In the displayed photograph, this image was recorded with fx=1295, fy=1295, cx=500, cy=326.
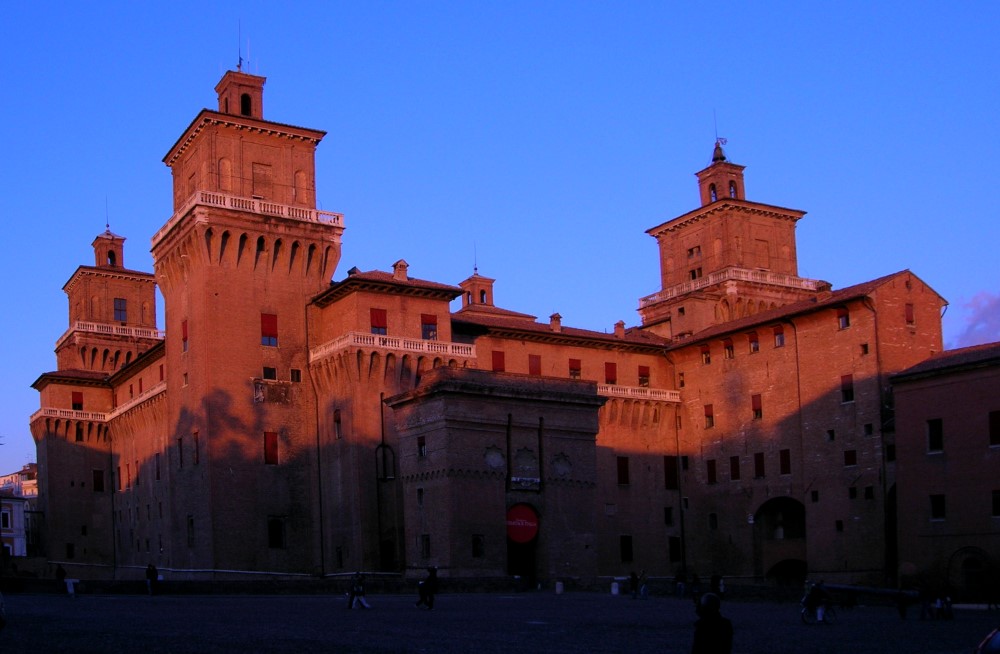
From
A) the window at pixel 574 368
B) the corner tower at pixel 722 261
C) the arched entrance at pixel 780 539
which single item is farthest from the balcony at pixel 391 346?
the corner tower at pixel 722 261

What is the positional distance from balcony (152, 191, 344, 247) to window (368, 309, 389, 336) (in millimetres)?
6254

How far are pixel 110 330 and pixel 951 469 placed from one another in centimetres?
5854

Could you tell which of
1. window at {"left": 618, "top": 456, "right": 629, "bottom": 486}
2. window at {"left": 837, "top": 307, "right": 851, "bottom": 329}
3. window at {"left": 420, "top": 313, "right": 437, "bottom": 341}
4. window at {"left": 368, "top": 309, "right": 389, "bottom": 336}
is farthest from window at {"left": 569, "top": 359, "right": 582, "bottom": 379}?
window at {"left": 837, "top": 307, "right": 851, "bottom": 329}

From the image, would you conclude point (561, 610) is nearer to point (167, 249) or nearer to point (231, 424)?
point (231, 424)

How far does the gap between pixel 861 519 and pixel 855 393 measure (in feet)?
20.0

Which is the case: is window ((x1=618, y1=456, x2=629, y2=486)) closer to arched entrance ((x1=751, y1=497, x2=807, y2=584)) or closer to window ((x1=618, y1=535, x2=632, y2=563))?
window ((x1=618, y1=535, x2=632, y2=563))

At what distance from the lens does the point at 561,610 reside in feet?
126

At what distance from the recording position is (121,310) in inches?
3615

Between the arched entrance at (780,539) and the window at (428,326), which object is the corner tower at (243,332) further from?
the arched entrance at (780,539)

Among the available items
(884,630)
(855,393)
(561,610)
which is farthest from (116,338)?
(884,630)

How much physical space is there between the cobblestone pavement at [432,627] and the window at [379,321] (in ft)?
68.3

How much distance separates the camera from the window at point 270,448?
209 ft

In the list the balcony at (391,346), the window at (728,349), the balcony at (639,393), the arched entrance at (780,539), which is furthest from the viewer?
the balcony at (639,393)

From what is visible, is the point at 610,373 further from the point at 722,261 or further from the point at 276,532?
the point at 276,532
